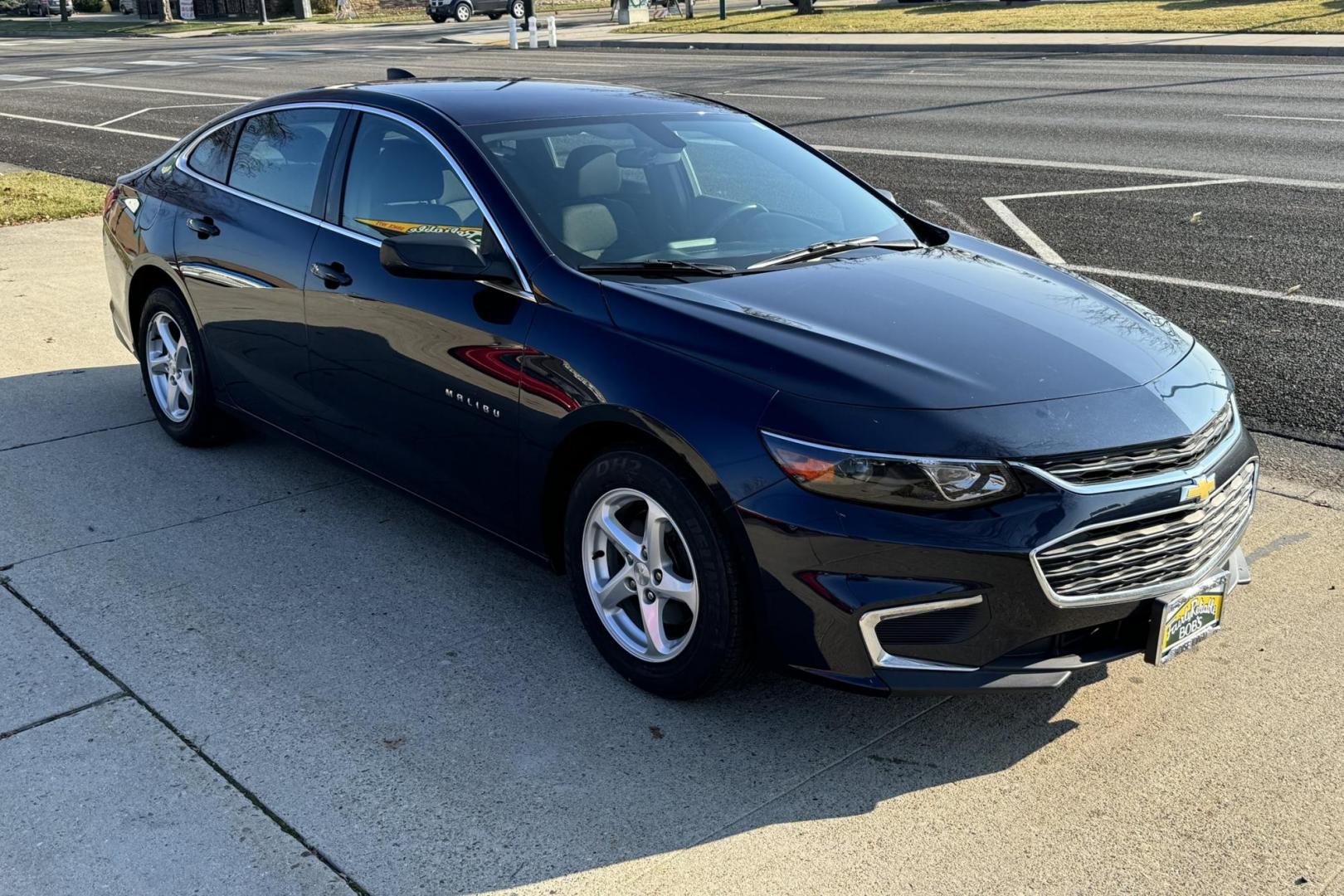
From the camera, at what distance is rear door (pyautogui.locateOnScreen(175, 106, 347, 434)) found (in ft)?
16.2

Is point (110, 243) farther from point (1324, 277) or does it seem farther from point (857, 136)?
point (857, 136)

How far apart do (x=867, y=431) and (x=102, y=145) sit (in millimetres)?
15610

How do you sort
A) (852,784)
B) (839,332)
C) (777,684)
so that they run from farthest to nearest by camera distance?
(777,684), (839,332), (852,784)

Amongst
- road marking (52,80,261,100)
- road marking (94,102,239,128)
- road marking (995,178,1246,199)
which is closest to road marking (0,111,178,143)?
road marking (94,102,239,128)

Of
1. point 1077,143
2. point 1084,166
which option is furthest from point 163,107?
point 1084,166

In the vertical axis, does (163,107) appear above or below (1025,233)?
above

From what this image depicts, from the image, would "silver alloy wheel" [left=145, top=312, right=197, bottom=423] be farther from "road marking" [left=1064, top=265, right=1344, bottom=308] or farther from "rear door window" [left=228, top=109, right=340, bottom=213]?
"road marking" [left=1064, top=265, right=1344, bottom=308]

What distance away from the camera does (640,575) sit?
3.73 m

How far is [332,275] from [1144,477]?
2855 millimetres

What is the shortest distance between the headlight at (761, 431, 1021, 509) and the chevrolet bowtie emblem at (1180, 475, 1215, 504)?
1.65 ft

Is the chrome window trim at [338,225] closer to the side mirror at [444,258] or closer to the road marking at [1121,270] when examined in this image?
the side mirror at [444,258]

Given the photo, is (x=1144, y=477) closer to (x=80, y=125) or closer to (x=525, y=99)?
(x=525, y=99)

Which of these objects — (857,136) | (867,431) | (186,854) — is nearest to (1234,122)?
(857,136)

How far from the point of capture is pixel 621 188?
4465 millimetres
